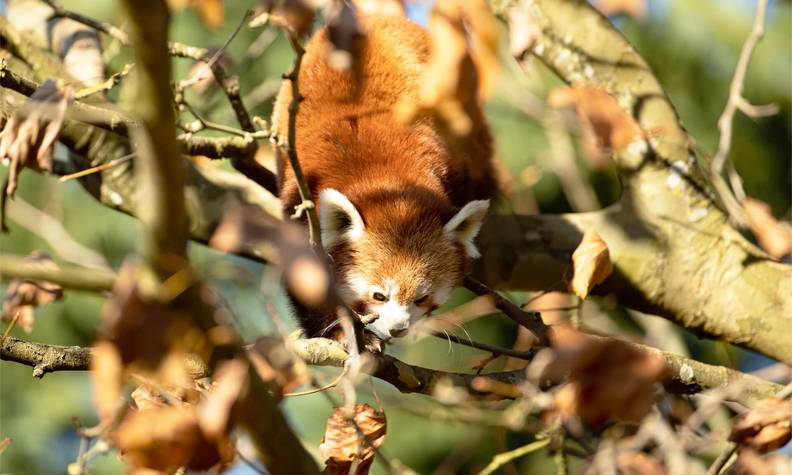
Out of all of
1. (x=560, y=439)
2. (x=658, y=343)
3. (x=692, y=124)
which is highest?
(x=560, y=439)

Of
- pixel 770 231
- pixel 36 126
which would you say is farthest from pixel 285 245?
pixel 770 231

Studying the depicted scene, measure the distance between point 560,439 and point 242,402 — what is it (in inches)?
43.2

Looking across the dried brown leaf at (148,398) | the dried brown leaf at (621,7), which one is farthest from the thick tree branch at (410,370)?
the dried brown leaf at (621,7)

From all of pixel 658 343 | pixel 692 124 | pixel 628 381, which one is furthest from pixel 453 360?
pixel 628 381

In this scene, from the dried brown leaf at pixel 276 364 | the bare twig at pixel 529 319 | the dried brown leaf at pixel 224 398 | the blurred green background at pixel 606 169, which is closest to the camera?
the dried brown leaf at pixel 224 398

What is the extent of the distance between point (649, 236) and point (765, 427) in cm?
153

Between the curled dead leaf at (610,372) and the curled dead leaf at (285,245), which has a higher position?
the curled dead leaf at (285,245)

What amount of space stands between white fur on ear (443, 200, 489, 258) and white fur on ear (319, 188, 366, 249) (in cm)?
34

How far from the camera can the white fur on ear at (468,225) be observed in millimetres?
3252

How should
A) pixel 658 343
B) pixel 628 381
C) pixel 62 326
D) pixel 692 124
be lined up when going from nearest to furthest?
pixel 628 381 < pixel 658 343 < pixel 692 124 < pixel 62 326

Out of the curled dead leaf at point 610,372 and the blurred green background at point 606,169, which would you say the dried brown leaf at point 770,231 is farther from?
the blurred green background at point 606,169

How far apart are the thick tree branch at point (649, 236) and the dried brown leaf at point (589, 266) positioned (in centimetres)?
57

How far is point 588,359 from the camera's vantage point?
1683 mm

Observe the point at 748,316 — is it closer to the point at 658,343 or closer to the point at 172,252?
the point at 658,343
